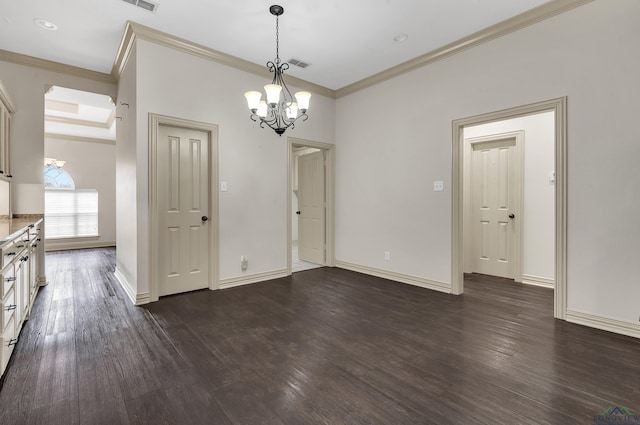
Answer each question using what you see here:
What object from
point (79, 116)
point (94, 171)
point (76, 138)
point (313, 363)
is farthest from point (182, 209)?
point (76, 138)

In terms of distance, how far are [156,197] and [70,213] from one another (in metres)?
6.27

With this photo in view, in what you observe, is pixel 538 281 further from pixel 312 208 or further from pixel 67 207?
pixel 67 207

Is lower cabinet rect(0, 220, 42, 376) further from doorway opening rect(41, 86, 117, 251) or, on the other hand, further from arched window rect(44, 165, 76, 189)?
arched window rect(44, 165, 76, 189)

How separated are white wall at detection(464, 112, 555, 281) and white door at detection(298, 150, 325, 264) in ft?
10.1

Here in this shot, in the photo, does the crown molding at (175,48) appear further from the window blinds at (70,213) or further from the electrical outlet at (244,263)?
the window blinds at (70,213)

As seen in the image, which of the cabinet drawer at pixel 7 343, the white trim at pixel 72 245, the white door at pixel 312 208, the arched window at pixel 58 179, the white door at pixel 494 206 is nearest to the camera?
the cabinet drawer at pixel 7 343

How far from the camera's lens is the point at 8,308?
224 cm

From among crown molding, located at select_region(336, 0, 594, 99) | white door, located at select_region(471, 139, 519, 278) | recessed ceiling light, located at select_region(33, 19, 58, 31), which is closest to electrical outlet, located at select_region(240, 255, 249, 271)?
crown molding, located at select_region(336, 0, 594, 99)

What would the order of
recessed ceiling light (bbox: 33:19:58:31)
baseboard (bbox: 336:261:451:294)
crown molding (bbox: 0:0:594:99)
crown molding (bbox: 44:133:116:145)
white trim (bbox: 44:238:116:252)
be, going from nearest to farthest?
crown molding (bbox: 0:0:594:99), recessed ceiling light (bbox: 33:19:58:31), baseboard (bbox: 336:261:451:294), white trim (bbox: 44:238:116:252), crown molding (bbox: 44:133:116:145)

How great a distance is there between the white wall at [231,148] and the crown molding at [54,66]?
5.60 feet

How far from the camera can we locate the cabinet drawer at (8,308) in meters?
2.06

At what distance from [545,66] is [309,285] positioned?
366 cm

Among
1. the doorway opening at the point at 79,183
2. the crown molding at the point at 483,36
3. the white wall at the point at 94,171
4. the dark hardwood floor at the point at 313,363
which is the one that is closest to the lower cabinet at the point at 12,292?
the dark hardwood floor at the point at 313,363

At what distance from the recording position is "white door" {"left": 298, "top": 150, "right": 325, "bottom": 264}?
5.72 meters
